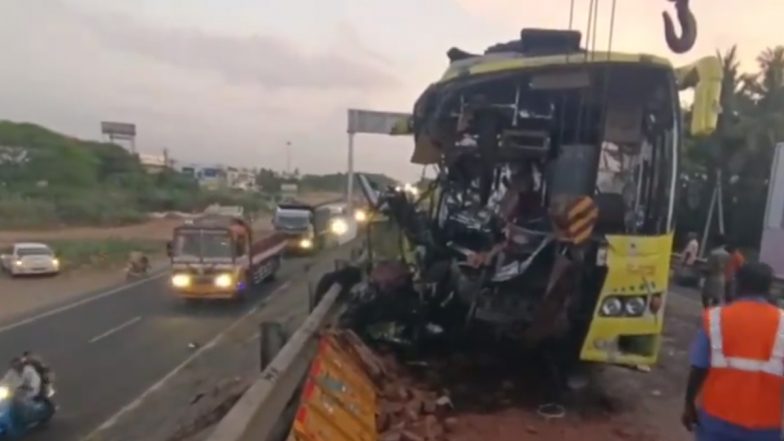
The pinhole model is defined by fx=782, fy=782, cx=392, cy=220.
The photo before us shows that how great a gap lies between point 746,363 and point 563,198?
248 cm

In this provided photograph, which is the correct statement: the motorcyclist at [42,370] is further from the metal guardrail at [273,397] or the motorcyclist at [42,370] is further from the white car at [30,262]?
the white car at [30,262]

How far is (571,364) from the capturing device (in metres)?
6.66

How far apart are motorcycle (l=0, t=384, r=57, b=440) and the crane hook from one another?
35.1 feet

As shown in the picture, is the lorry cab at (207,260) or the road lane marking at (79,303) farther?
the road lane marking at (79,303)

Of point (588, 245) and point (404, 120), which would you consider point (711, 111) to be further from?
point (404, 120)

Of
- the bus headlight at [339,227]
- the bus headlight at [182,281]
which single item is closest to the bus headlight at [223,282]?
the bus headlight at [182,281]

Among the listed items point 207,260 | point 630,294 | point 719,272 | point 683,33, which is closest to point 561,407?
point 630,294

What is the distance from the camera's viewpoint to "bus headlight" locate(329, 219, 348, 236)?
1517 inches

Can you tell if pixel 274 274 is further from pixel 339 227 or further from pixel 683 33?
pixel 683 33

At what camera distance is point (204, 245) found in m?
23.1

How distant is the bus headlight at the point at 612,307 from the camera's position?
602cm

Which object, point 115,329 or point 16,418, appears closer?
point 16,418

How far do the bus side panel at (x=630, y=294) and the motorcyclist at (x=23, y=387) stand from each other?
9595 millimetres

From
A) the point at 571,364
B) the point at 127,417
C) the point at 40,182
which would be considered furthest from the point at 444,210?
the point at 40,182
